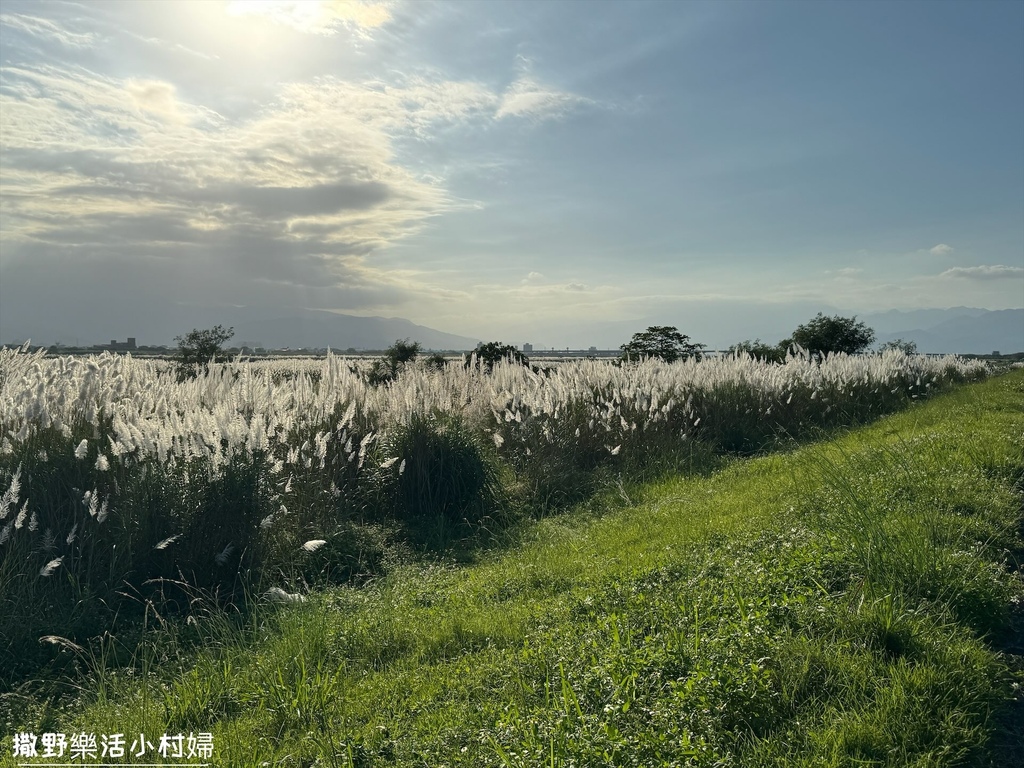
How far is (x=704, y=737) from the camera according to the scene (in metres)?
3.11

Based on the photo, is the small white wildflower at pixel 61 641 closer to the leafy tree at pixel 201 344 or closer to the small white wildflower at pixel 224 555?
the small white wildflower at pixel 224 555

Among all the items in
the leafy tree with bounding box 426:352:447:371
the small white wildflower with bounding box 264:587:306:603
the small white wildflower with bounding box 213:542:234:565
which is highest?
the leafy tree with bounding box 426:352:447:371

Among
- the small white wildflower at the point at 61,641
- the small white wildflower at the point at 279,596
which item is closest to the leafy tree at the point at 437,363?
the small white wildflower at the point at 279,596

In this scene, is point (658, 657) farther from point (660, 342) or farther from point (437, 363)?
point (660, 342)

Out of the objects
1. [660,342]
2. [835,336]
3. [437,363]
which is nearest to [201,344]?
[437,363]

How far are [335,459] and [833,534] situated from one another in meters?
5.29

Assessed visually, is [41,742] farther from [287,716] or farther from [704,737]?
[704,737]

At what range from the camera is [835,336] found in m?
33.8

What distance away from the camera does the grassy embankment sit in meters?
3.19

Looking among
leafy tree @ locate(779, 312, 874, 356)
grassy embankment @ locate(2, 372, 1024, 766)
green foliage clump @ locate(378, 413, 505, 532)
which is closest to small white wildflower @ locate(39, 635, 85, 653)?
grassy embankment @ locate(2, 372, 1024, 766)

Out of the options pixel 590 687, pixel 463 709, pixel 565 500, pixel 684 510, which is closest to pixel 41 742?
pixel 463 709

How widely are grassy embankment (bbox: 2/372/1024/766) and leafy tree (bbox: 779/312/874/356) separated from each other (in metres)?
29.3

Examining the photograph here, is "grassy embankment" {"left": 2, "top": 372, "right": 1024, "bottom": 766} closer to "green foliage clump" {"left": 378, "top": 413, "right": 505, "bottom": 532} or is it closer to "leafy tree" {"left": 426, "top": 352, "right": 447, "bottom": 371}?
"green foliage clump" {"left": 378, "top": 413, "right": 505, "bottom": 532}

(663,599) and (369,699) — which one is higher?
(663,599)
